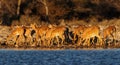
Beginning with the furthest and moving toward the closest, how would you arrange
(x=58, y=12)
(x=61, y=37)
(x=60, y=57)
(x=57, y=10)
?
(x=57, y=10), (x=58, y=12), (x=61, y=37), (x=60, y=57)

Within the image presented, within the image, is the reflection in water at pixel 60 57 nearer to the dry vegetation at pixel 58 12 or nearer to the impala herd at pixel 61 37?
the impala herd at pixel 61 37

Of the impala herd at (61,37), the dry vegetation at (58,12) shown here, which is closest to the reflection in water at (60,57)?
the impala herd at (61,37)

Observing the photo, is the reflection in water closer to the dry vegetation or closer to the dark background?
the dry vegetation

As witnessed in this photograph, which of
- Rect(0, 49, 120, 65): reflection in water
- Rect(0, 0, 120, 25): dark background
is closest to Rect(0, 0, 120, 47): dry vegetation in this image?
Rect(0, 0, 120, 25): dark background

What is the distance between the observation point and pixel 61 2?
52938 mm

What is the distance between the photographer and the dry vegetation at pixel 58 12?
47.8 metres

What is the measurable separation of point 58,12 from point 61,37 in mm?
15966

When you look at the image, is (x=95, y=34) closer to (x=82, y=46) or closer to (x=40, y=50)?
(x=82, y=46)

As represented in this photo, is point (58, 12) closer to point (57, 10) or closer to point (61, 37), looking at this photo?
point (57, 10)

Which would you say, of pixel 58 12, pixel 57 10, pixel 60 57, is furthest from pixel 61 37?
pixel 57 10

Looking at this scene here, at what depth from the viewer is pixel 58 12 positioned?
50.1 metres

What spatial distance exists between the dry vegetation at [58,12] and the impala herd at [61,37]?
425 inches

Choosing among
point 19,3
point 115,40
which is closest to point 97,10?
point 19,3

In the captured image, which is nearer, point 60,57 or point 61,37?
point 60,57
